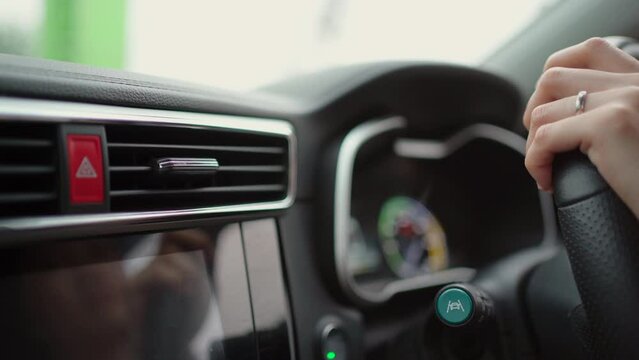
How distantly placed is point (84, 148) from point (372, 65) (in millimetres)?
701

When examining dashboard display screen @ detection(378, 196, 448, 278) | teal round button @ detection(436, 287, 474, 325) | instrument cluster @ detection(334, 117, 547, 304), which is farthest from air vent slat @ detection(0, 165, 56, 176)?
dashboard display screen @ detection(378, 196, 448, 278)

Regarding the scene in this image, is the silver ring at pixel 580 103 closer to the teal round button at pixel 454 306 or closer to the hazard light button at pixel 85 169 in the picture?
the teal round button at pixel 454 306

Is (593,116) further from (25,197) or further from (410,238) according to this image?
(410,238)

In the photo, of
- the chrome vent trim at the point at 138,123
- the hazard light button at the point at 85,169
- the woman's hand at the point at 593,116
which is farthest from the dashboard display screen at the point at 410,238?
the hazard light button at the point at 85,169

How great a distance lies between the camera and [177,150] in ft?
2.81

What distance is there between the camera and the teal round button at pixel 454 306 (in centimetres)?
82

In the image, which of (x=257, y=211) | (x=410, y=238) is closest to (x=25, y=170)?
(x=257, y=211)

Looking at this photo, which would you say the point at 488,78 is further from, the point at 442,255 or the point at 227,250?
the point at 227,250

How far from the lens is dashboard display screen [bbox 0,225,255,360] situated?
2.34 feet

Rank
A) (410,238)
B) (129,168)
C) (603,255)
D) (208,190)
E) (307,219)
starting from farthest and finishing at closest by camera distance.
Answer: (410,238) → (307,219) → (208,190) → (129,168) → (603,255)

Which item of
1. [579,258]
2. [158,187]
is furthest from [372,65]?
[579,258]

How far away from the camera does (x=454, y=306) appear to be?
83 centimetres

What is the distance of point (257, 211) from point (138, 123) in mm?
258

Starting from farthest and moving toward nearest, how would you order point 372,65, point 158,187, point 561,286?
point 372,65 < point 561,286 < point 158,187
